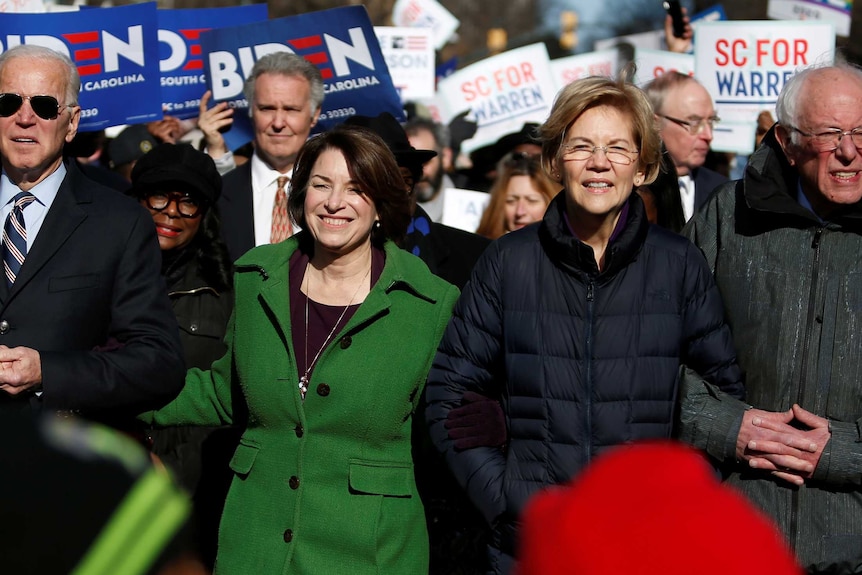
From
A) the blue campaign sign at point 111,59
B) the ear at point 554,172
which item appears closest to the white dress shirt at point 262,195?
the blue campaign sign at point 111,59

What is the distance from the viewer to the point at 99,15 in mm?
6465

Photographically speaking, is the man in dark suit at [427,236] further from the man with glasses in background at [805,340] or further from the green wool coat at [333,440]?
the man with glasses in background at [805,340]

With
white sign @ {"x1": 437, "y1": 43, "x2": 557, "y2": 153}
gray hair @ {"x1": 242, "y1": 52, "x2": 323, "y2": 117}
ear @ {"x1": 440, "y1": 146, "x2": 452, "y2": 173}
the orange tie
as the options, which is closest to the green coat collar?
the orange tie

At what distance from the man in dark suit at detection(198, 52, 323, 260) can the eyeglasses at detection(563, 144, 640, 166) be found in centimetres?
214

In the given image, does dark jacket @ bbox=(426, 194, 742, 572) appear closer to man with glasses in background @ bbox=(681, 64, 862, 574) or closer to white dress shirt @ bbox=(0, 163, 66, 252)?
man with glasses in background @ bbox=(681, 64, 862, 574)

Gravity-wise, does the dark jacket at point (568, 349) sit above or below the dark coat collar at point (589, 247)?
below

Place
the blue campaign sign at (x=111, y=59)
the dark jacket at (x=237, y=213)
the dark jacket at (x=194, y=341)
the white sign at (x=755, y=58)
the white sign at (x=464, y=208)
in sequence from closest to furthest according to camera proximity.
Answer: the dark jacket at (x=194, y=341) < the dark jacket at (x=237, y=213) < the blue campaign sign at (x=111, y=59) < the white sign at (x=464, y=208) < the white sign at (x=755, y=58)

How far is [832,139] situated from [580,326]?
40.2 inches

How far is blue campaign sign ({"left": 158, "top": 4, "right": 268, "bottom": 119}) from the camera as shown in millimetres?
7570

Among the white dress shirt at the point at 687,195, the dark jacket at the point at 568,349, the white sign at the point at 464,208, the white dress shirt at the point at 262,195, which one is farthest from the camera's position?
the white sign at the point at 464,208

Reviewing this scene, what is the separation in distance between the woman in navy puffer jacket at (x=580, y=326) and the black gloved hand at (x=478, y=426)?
3 centimetres

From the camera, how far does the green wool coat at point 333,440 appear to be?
12.8 ft

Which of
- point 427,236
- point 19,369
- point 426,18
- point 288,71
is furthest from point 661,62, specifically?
point 19,369

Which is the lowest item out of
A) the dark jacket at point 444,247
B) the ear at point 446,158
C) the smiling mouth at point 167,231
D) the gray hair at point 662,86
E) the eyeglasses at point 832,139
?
the dark jacket at point 444,247
